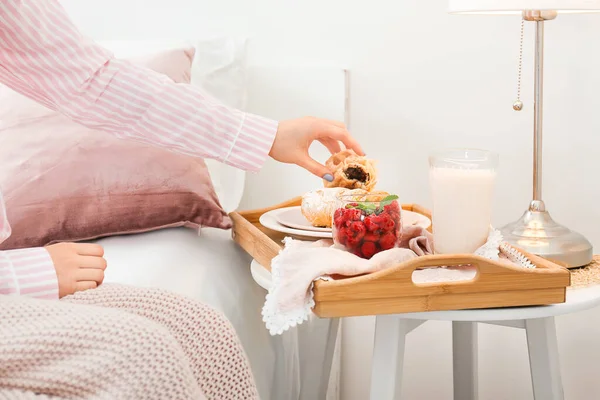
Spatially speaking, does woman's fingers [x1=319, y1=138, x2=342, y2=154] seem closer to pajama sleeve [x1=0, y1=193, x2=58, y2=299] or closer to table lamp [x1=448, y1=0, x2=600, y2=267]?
table lamp [x1=448, y1=0, x2=600, y2=267]

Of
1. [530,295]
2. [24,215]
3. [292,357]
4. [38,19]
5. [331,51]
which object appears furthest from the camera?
[331,51]

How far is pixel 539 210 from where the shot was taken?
1399 mm

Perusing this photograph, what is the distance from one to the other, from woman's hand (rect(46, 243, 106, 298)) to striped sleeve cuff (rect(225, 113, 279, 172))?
1.00 feet

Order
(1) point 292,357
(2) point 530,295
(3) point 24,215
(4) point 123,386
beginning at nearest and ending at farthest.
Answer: (4) point 123,386, (2) point 530,295, (3) point 24,215, (1) point 292,357

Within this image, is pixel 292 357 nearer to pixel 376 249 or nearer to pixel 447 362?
pixel 447 362

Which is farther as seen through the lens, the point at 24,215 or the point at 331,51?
the point at 331,51

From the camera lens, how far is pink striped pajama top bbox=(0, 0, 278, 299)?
121cm

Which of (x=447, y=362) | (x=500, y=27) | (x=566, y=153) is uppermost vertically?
(x=500, y=27)

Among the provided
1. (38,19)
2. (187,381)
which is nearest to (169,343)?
(187,381)

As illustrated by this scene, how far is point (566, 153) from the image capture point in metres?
1.71

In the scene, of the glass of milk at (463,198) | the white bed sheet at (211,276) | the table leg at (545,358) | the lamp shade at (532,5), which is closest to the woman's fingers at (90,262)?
the white bed sheet at (211,276)

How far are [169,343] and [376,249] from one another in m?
0.39

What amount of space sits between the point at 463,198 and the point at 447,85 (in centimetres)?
65

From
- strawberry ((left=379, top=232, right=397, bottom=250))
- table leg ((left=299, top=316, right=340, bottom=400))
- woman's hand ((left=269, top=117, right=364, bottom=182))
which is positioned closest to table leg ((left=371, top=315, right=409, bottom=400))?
strawberry ((left=379, top=232, right=397, bottom=250))
